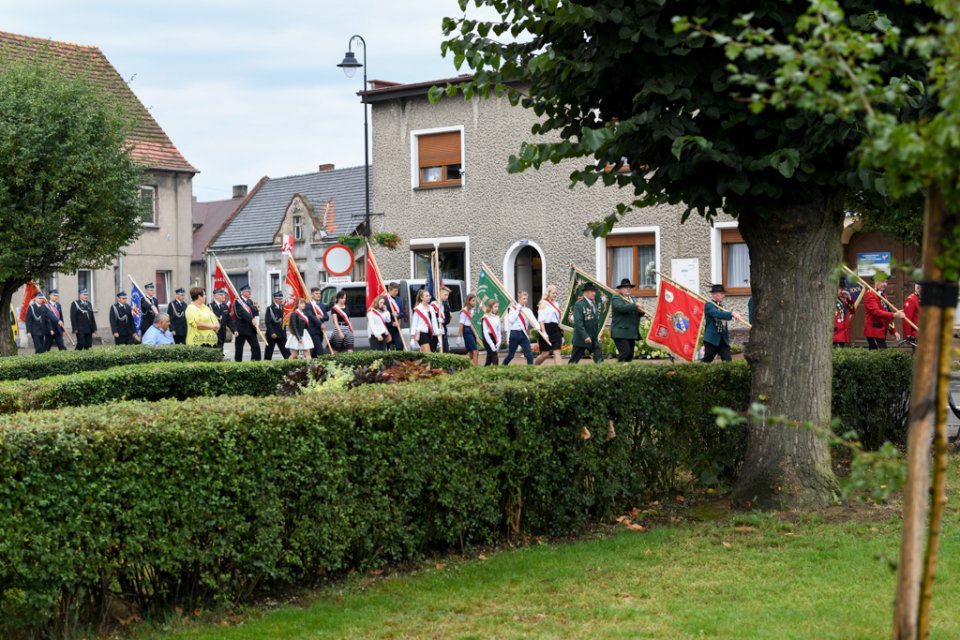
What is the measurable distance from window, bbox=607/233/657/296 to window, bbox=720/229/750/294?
199 cm

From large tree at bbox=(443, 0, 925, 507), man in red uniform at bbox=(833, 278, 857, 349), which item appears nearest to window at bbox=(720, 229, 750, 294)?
man in red uniform at bbox=(833, 278, 857, 349)

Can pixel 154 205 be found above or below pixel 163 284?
above

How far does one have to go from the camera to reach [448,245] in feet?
120

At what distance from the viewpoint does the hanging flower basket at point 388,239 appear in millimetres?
36781

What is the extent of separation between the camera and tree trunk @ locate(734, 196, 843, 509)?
29.6ft

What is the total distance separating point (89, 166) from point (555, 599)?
24321 mm

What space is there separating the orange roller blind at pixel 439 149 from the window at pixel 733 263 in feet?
28.9

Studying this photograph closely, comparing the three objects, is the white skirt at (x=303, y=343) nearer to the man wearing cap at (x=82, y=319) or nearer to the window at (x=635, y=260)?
the man wearing cap at (x=82, y=319)

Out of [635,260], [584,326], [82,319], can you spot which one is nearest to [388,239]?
[635,260]

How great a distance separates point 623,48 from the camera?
828 centimetres

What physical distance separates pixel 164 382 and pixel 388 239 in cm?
2369

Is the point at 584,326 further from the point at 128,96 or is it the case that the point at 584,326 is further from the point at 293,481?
the point at 128,96

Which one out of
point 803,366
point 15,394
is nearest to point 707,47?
point 803,366

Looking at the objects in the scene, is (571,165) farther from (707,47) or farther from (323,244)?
(707,47)
